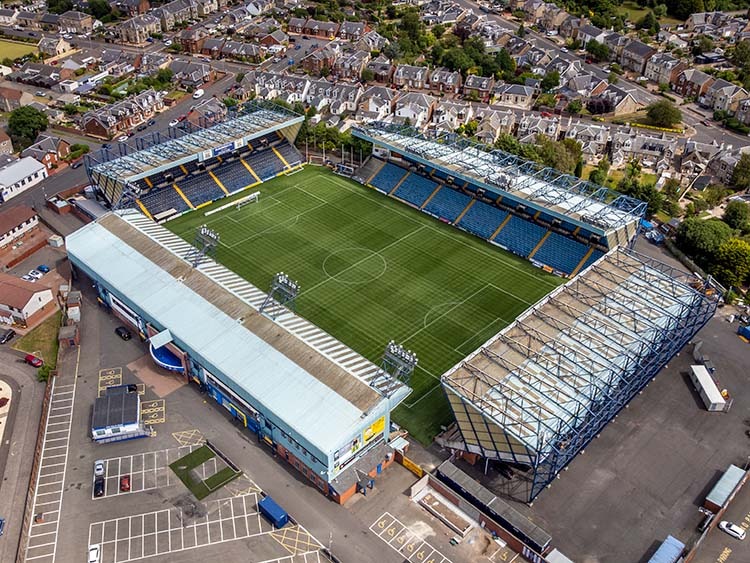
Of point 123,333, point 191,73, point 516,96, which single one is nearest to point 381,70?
point 516,96

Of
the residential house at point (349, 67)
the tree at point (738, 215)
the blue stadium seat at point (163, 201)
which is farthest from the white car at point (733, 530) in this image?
the residential house at point (349, 67)

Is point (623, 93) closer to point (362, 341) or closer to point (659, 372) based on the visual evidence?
point (659, 372)

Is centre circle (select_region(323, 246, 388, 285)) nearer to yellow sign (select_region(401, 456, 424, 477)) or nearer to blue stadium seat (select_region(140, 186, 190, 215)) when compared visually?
blue stadium seat (select_region(140, 186, 190, 215))

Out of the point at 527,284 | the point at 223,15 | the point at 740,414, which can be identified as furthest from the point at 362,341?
the point at 223,15

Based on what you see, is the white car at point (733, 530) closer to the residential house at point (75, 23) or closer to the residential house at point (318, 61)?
the residential house at point (318, 61)

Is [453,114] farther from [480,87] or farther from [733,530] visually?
[733,530]

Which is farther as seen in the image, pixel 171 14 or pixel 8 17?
pixel 171 14
